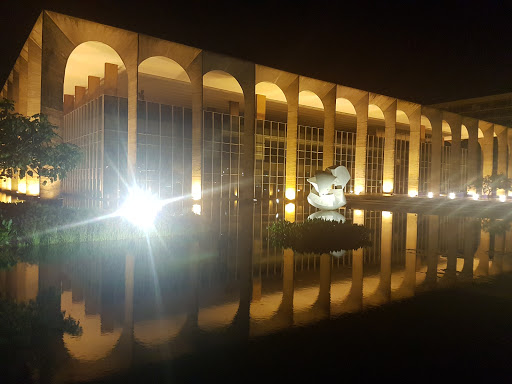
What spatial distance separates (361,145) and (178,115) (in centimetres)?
1550

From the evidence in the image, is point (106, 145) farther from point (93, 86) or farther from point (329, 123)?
point (329, 123)

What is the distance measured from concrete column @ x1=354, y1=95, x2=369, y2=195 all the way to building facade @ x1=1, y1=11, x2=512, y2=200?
0.09 m

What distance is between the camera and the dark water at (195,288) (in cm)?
407

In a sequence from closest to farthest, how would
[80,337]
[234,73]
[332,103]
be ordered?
[80,337] → [234,73] → [332,103]

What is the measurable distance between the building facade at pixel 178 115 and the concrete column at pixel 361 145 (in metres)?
0.09

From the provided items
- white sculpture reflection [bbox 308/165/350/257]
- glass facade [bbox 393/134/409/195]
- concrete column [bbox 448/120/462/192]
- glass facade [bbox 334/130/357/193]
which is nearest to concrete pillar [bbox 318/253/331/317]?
white sculpture reflection [bbox 308/165/350/257]

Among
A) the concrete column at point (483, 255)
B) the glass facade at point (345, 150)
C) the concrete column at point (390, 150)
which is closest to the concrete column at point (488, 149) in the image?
the concrete column at point (390, 150)

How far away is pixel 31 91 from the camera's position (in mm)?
19547

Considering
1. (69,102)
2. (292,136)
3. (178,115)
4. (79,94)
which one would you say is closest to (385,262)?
(292,136)

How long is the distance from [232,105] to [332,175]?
17.6 meters

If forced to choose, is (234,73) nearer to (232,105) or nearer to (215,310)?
(232,105)

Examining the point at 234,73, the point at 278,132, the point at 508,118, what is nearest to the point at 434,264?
the point at 234,73

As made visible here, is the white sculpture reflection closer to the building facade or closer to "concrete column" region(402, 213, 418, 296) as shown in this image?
"concrete column" region(402, 213, 418, 296)

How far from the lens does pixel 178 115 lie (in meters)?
28.8
